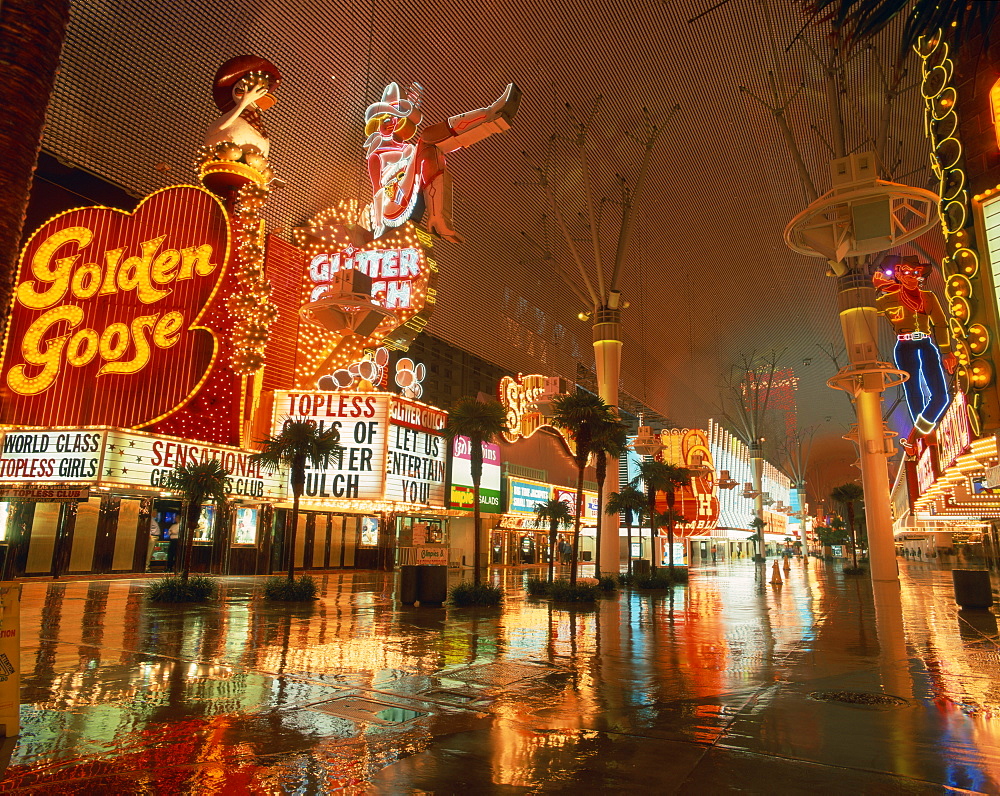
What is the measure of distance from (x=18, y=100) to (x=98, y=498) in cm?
2488

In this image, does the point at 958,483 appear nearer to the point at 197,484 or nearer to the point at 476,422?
the point at 476,422

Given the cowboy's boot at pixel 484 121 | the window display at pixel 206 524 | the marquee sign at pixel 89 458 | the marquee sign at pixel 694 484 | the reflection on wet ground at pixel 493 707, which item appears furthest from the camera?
the marquee sign at pixel 694 484

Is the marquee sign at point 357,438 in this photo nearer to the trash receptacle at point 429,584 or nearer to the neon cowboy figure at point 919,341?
the trash receptacle at point 429,584

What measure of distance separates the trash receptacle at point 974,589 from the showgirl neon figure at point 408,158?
2556 cm

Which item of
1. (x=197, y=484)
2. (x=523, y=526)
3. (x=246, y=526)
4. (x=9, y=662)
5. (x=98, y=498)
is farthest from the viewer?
(x=523, y=526)

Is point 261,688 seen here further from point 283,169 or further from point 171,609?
point 283,169

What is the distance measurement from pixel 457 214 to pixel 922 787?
39383 millimetres

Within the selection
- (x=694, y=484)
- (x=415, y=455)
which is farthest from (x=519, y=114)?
(x=694, y=484)

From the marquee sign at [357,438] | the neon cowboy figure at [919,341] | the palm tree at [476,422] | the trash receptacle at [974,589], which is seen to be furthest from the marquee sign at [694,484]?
the trash receptacle at [974,589]

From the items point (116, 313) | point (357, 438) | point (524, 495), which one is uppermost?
point (116, 313)

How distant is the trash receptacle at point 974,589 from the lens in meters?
18.2

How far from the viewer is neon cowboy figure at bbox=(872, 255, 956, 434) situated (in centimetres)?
1880

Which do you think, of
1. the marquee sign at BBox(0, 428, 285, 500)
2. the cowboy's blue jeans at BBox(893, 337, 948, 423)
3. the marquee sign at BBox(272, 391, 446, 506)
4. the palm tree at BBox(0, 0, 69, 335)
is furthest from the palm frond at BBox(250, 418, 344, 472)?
the cowboy's blue jeans at BBox(893, 337, 948, 423)

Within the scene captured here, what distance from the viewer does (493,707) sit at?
7.36m
